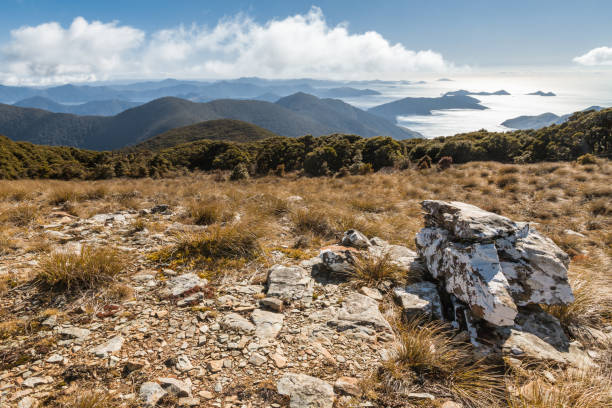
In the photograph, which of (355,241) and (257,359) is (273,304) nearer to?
(257,359)

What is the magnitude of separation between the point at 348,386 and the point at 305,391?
383 millimetres

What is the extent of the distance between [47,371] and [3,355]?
502 mm

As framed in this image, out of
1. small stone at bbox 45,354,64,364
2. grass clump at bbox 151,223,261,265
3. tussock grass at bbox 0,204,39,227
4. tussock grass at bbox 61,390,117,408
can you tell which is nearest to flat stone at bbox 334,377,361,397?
tussock grass at bbox 61,390,117,408

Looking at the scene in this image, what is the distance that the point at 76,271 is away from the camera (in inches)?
130

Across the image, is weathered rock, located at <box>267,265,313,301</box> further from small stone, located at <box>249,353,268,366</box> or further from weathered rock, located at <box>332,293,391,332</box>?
small stone, located at <box>249,353,268,366</box>

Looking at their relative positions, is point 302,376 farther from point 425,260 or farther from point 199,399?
point 425,260

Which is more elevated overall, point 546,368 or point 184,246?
point 184,246

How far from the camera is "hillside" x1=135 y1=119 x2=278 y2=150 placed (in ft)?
505

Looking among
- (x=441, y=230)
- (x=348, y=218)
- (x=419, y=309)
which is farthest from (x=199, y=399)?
(x=348, y=218)

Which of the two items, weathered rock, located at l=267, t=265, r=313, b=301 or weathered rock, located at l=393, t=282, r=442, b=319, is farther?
weathered rock, located at l=267, t=265, r=313, b=301

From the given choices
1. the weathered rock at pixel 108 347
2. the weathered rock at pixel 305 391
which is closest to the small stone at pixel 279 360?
the weathered rock at pixel 305 391

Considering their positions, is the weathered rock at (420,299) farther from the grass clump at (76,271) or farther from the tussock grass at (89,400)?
the grass clump at (76,271)

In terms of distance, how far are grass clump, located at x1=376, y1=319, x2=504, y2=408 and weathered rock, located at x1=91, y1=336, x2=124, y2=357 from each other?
8.15 ft

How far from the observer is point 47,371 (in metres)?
2.15
